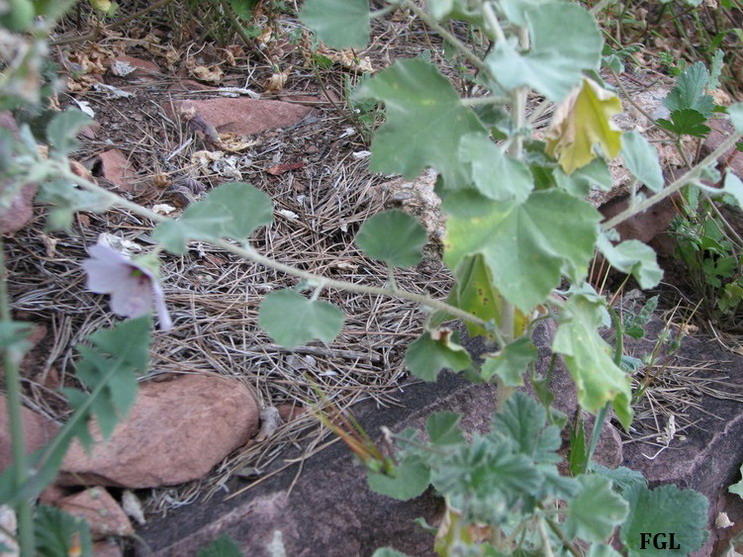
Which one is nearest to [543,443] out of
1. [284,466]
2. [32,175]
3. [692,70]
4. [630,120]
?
[284,466]

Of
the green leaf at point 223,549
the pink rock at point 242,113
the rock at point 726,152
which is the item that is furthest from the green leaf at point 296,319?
the rock at point 726,152

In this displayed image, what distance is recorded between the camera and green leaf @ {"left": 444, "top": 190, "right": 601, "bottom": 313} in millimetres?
983

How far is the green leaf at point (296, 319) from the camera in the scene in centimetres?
109

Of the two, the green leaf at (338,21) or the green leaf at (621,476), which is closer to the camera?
the green leaf at (338,21)

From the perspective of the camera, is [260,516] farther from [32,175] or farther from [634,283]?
[634,283]

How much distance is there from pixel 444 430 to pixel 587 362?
0.87 feet

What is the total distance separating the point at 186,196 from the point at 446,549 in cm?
120

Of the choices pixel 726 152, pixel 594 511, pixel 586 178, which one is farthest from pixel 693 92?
pixel 594 511

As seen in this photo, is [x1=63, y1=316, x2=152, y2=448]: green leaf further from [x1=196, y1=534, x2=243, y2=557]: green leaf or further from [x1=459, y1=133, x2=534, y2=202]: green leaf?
[x1=459, y1=133, x2=534, y2=202]: green leaf

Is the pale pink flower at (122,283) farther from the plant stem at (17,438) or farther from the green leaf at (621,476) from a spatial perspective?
the green leaf at (621,476)

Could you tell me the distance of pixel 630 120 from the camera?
2514 millimetres

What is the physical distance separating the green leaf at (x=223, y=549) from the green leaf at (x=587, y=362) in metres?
0.61

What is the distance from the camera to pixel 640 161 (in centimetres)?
120

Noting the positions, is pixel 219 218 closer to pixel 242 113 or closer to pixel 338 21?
pixel 338 21
